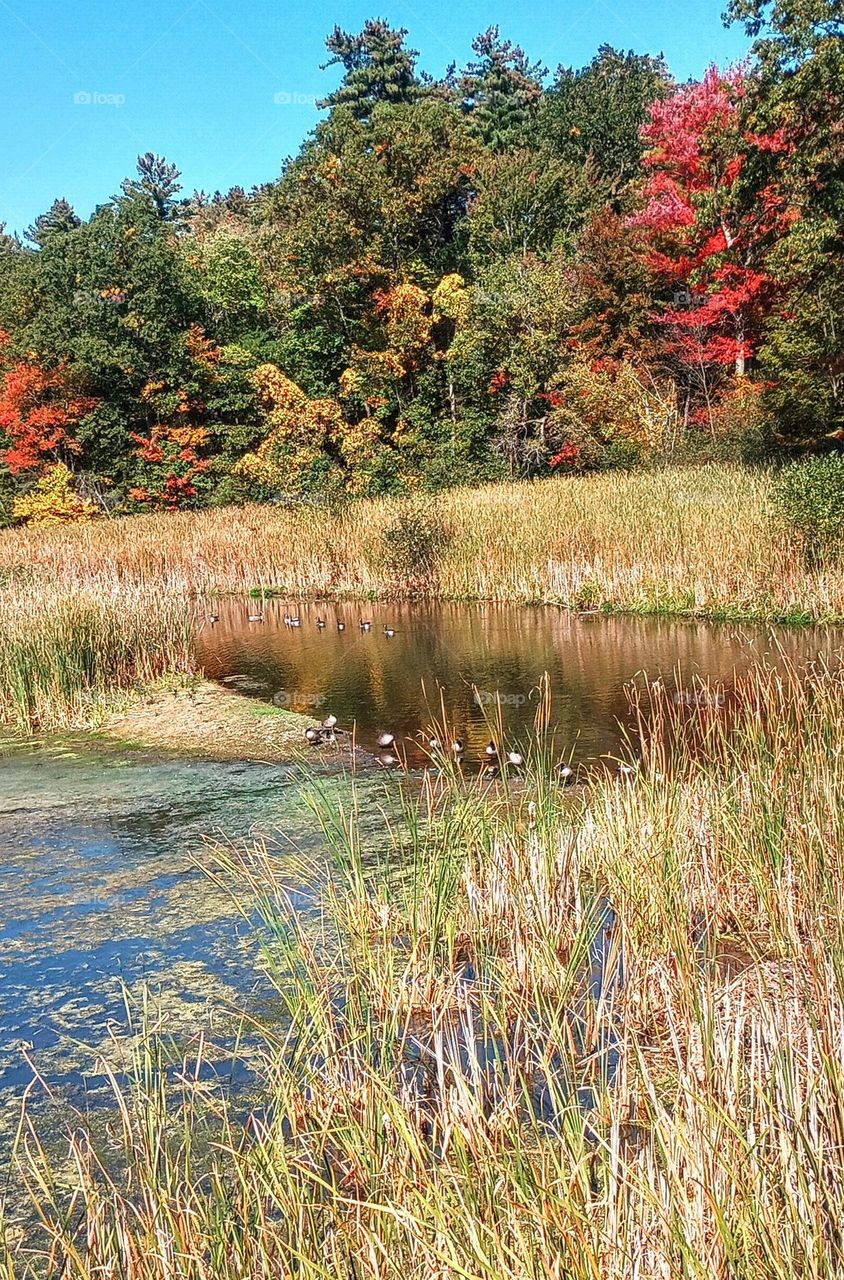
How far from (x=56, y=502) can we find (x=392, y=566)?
15.6 metres

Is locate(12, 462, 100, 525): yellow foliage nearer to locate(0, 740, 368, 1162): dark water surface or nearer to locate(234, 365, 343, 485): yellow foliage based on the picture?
locate(234, 365, 343, 485): yellow foliage

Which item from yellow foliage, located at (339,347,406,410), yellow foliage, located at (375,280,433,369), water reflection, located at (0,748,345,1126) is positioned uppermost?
yellow foliage, located at (375,280,433,369)

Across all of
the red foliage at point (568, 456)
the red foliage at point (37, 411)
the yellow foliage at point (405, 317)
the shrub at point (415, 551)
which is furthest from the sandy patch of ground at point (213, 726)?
the red foliage at point (37, 411)

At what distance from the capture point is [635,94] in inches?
1257

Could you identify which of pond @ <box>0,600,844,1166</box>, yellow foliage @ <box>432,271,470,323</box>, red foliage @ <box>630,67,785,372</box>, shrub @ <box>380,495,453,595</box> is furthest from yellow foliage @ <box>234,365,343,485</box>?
pond @ <box>0,600,844,1166</box>

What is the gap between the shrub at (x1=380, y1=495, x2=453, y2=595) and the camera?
1455 centimetres

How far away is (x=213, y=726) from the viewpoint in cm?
726

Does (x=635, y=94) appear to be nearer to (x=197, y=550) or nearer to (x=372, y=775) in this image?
(x=197, y=550)

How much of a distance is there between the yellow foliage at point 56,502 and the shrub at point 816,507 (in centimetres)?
2092

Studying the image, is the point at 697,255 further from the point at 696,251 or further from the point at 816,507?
the point at 816,507

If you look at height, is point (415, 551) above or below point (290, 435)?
below

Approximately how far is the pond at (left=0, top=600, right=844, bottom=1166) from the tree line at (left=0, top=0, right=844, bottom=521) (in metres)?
9.54

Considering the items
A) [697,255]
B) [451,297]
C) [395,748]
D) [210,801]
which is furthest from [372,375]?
[210,801]

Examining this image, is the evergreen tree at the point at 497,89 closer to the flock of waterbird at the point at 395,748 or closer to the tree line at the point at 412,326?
the tree line at the point at 412,326
